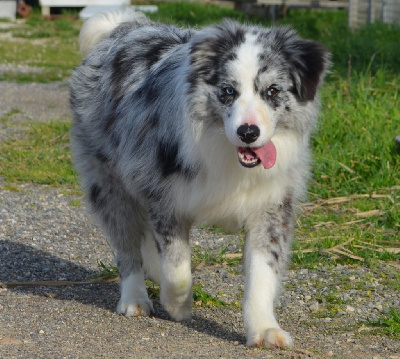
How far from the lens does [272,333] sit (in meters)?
3.75

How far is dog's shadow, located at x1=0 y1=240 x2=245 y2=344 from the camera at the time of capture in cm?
426

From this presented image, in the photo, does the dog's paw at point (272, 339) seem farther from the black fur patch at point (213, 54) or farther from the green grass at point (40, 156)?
the green grass at point (40, 156)

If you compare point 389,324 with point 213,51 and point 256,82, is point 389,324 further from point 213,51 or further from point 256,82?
point 213,51

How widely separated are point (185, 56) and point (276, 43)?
47 centimetres

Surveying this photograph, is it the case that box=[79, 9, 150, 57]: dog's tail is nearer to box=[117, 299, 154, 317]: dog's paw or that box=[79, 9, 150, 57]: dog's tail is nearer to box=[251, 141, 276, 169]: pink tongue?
box=[117, 299, 154, 317]: dog's paw

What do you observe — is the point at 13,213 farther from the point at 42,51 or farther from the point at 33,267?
the point at 42,51

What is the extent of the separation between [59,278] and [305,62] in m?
1.98

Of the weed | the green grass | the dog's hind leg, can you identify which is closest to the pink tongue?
the weed

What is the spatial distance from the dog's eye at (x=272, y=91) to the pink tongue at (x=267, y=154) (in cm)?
21

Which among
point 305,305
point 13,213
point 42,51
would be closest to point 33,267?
point 13,213

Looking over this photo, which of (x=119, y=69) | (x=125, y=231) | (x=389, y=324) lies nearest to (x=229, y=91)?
(x=119, y=69)

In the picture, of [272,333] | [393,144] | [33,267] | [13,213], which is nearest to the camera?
[272,333]

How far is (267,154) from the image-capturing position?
149 inches

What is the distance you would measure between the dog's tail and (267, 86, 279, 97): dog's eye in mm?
1691
